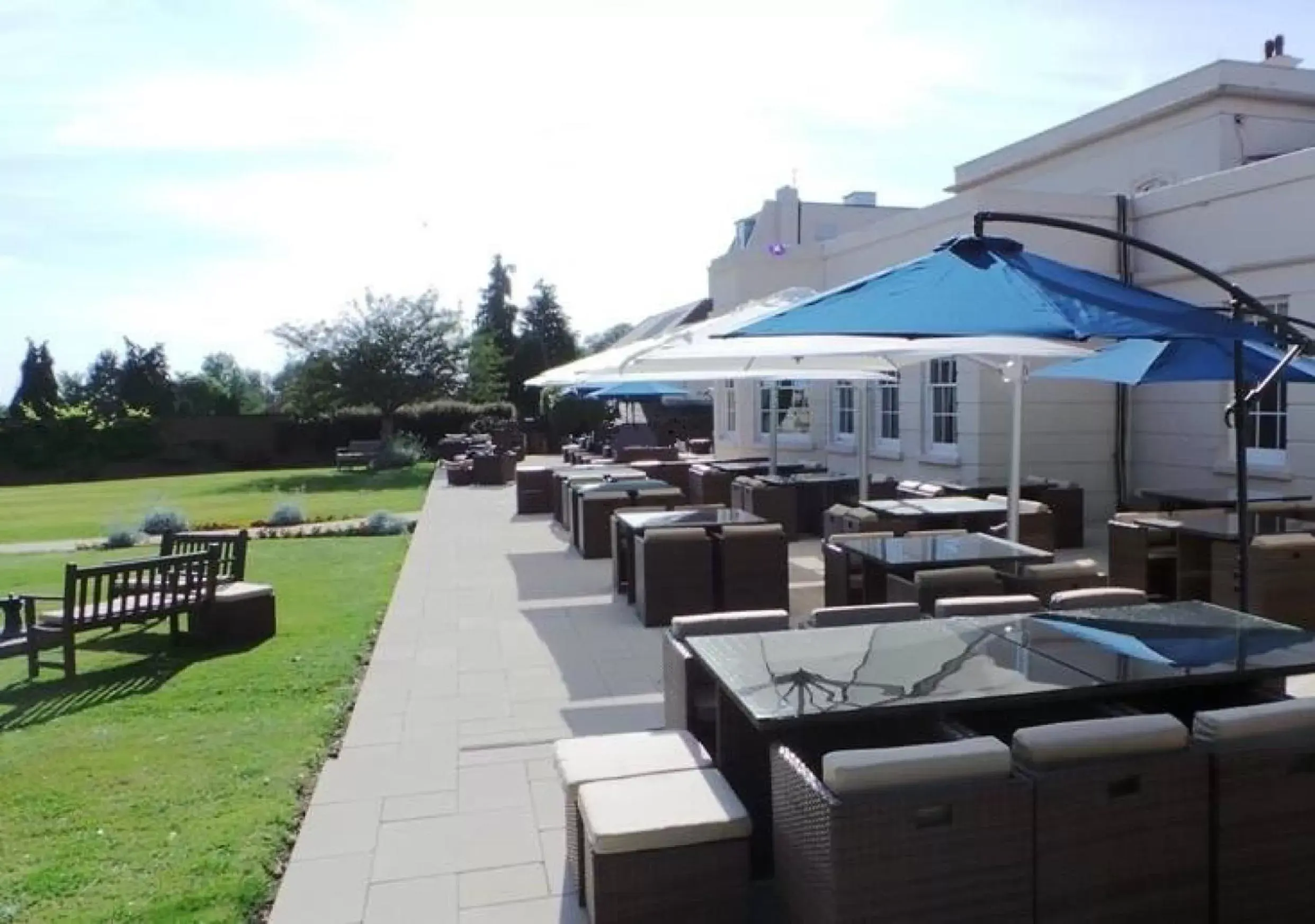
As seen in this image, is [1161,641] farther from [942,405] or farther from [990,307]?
[942,405]

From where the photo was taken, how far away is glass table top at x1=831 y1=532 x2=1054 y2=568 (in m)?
6.04

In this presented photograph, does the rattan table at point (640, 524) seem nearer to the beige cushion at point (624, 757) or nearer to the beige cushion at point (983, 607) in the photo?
the beige cushion at point (983, 607)

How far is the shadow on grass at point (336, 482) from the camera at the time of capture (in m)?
23.0

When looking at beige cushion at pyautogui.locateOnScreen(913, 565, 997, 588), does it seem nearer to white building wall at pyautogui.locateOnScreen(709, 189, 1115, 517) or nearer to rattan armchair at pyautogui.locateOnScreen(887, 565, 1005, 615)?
rattan armchair at pyautogui.locateOnScreen(887, 565, 1005, 615)

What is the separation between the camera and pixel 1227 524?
709cm

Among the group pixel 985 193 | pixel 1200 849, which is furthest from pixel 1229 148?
pixel 1200 849

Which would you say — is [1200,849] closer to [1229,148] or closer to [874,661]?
[874,661]

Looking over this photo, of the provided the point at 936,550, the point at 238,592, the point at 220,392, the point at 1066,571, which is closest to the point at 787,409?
the point at 936,550

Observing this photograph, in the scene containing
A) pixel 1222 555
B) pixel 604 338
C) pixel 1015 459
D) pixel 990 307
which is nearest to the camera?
pixel 990 307

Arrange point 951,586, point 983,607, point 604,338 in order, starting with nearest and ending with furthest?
point 983,607 < point 951,586 < point 604,338

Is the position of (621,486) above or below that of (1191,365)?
below

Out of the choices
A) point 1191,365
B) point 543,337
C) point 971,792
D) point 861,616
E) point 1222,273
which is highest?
point 543,337

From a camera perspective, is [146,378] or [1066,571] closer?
[1066,571]

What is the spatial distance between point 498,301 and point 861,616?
198ft
